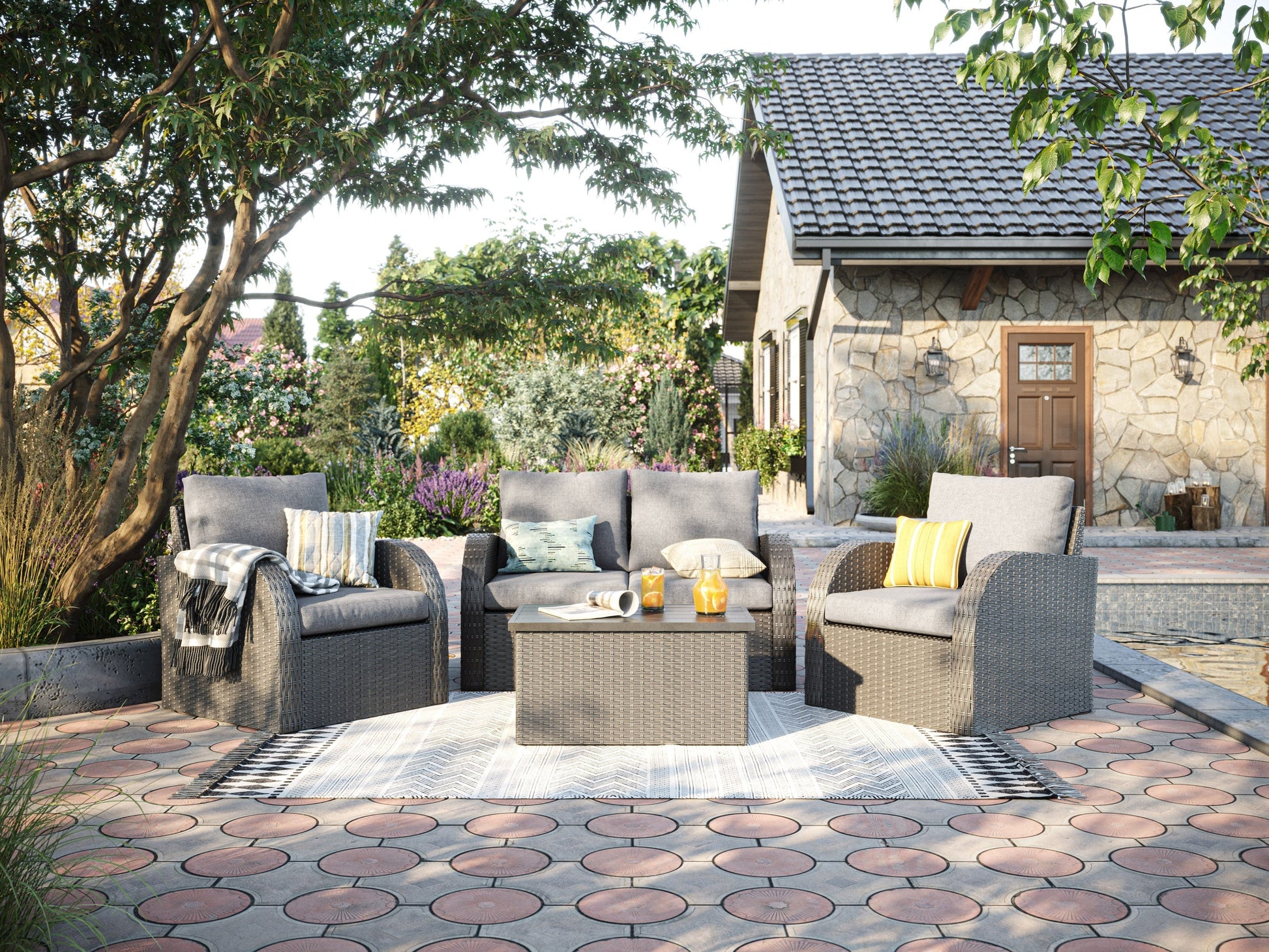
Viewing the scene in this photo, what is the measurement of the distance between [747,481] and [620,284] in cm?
258

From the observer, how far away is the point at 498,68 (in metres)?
6.19

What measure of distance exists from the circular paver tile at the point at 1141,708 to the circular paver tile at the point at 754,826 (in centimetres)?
188

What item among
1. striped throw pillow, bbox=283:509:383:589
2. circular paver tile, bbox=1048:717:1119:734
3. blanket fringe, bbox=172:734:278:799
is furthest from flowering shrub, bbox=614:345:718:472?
blanket fringe, bbox=172:734:278:799

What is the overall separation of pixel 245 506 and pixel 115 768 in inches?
50.0

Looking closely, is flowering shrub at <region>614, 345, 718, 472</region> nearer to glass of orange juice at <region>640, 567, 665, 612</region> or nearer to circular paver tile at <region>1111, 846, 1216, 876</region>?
glass of orange juice at <region>640, 567, 665, 612</region>

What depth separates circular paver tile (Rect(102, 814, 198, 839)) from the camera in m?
2.82

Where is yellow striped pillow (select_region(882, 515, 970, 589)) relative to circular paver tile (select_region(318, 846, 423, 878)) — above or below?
above

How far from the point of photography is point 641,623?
366 cm

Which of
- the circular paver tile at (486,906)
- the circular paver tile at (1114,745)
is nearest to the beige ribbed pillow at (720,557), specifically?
the circular paver tile at (1114,745)

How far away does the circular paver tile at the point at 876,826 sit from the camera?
9.21 ft

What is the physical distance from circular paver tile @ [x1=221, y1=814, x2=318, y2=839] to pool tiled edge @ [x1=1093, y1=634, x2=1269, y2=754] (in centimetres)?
301

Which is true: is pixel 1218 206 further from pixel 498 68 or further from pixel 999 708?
pixel 498 68

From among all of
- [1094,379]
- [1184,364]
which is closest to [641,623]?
[1094,379]

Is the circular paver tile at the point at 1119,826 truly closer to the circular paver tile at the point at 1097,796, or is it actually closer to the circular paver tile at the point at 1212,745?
the circular paver tile at the point at 1097,796
